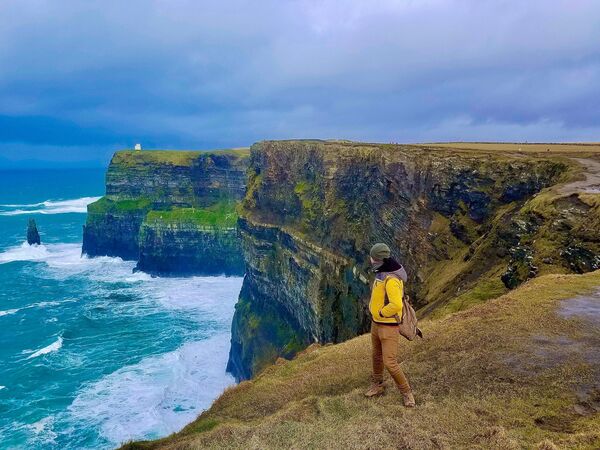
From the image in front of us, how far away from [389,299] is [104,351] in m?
58.9

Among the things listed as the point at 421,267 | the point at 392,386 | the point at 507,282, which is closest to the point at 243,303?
the point at 421,267

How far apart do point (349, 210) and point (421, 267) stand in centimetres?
1656

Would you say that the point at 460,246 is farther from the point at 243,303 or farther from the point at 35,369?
the point at 35,369

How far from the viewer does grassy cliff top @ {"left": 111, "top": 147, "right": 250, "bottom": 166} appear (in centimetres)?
11575

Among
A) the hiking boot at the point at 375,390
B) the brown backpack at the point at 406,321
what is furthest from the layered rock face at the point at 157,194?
the brown backpack at the point at 406,321

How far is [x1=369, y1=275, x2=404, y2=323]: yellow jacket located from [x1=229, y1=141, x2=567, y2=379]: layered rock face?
45.1 feet

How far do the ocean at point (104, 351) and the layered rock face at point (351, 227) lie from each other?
A: 25.7 feet

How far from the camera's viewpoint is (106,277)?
322ft

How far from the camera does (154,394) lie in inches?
1928

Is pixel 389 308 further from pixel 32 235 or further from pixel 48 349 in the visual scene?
pixel 32 235

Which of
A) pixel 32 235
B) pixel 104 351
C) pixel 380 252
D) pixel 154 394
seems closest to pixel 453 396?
pixel 380 252

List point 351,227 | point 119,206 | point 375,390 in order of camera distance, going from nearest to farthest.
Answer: point 375,390 < point 351,227 < point 119,206

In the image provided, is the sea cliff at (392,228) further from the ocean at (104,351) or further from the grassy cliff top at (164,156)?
the grassy cliff top at (164,156)

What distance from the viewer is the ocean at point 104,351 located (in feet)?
142
